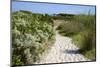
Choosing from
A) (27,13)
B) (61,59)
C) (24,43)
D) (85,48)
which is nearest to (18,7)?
(27,13)

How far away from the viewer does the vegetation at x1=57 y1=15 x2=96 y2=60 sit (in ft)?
9.22

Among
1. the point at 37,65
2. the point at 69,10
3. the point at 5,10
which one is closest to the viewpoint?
the point at 5,10

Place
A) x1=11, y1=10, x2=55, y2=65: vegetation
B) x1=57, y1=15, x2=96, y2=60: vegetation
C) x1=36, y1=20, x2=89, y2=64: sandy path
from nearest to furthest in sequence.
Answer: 1. x1=11, y1=10, x2=55, y2=65: vegetation
2. x1=36, y1=20, x2=89, y2=64: sandy path
3. x1=57, y1=15, x2=96, y2=60: vegetation

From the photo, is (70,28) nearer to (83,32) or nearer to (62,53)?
(83,32)

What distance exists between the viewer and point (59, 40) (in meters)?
2.74

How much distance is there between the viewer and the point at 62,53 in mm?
2742

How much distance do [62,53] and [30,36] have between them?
51cm

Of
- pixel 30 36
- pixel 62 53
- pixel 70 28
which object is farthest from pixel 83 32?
pixel 30 36

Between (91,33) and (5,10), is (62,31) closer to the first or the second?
(91,33)

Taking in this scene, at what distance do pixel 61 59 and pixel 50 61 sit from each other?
16cm

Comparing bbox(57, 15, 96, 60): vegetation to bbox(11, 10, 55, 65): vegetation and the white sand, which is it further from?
bbox(11, 10, 55, 65): vegetation

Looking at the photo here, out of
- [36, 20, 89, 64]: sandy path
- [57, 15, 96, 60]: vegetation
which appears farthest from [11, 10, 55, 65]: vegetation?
[57, 15, 96, 60]: vegetation

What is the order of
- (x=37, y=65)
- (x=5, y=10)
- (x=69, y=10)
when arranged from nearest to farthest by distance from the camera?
(x=5, y=10) < (x=37, y=65) < (x=69, y=10)

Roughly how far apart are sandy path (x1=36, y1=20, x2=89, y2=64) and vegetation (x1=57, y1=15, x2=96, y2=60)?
0.08 m
